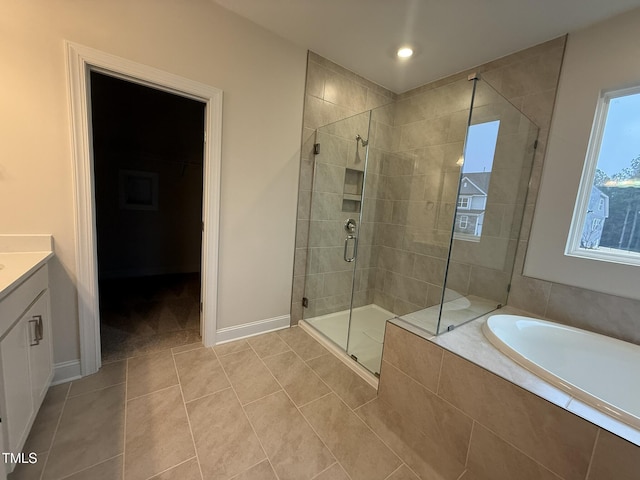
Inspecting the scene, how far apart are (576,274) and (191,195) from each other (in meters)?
4.89

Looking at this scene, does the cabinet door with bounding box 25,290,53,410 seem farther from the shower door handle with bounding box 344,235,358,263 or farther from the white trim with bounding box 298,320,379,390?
the shower door handle with bounding box 344,235,358,263

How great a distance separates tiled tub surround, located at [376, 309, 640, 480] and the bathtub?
106 millimetres

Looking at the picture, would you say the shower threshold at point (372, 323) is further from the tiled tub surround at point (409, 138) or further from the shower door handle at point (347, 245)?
the shower door handle at point (347, 245)

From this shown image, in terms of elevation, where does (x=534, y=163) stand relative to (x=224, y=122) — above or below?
below

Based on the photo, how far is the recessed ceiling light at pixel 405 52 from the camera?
2.18 metres

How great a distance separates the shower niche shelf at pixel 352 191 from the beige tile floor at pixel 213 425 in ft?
5.17

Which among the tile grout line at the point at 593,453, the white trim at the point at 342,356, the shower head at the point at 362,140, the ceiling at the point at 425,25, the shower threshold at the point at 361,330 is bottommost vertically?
the white trim at the point at 342,356

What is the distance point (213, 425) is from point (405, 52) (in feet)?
10.4

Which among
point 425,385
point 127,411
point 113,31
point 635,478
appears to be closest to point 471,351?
point 425,385

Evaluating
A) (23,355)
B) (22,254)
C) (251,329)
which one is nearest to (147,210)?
(22,254)

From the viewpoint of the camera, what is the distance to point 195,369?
1892 mm

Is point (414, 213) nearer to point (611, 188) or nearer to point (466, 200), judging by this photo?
point (466, 200)

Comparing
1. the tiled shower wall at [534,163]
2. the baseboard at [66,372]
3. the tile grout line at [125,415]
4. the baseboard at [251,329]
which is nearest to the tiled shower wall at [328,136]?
the tiled shower wall at [534,163]

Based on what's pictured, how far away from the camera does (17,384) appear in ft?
3.51
